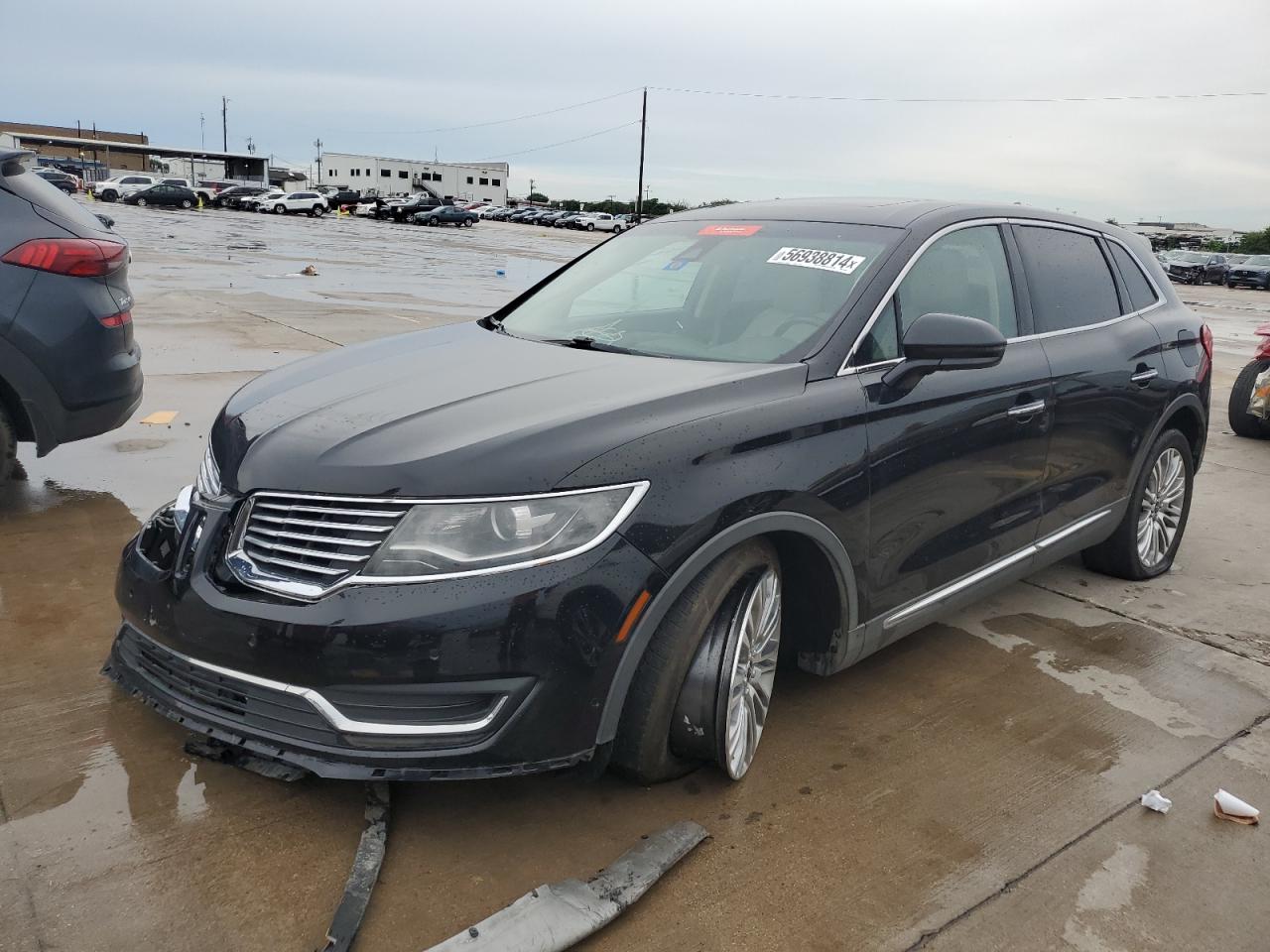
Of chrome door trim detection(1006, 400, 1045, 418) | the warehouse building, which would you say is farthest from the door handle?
the warehouse building

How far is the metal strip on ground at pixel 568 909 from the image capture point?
231cm

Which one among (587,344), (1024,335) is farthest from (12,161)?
(1024,335)

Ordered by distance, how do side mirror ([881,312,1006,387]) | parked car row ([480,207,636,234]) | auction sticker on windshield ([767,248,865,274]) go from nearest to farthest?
1. side mirror ([881,312,1006,387])
2. auction sticker on windshield ([767,248,865,274])
3. parked car row ([480,207,636,234])

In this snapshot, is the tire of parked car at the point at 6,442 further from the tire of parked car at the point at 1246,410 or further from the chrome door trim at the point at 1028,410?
the tire of parked car at the point at 1246,410

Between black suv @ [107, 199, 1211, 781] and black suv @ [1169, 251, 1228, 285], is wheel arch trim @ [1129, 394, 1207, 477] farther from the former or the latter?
black suv @ [1169, 251, 1228, 285]

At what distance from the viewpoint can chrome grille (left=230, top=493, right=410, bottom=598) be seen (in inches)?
97.3

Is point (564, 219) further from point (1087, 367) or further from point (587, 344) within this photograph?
point (587, 344)

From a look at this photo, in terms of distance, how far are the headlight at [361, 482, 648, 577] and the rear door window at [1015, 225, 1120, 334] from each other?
2.34 metres

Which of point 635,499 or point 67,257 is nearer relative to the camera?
point 635,499

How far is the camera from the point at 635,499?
2570mm

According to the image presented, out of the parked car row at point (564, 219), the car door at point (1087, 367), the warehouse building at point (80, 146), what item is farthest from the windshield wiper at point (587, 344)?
the warehouse building at point (80, 146)

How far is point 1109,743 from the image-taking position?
11.4 feet

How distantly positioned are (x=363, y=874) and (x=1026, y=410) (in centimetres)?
263

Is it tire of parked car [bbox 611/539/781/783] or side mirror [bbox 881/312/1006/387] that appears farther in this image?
side mirror [bbox 881/312/1006/387]
